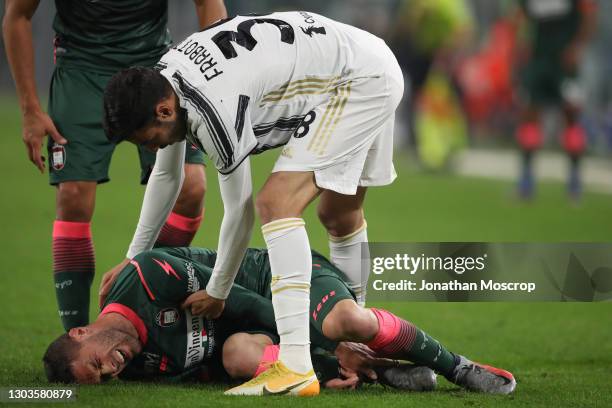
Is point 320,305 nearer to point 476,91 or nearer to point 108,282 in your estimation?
point 108,282

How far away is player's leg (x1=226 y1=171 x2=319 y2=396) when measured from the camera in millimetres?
4309

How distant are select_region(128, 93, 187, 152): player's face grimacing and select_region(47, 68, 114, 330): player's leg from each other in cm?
120

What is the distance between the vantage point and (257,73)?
4336 millimetres

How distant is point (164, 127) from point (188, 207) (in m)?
1.58

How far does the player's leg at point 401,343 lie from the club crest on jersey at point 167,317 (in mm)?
604

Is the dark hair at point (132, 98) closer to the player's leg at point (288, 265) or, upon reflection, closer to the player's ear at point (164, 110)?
the player's ear at point (164, 110)

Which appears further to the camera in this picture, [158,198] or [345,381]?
[158,198]

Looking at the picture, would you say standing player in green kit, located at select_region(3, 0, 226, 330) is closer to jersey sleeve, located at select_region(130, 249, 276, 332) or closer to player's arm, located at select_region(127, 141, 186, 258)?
player's arm, located at select_region(127, 141, 186, 258)

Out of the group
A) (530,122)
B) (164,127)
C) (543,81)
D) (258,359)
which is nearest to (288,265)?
(258,359)

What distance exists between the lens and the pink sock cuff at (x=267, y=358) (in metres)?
4.50

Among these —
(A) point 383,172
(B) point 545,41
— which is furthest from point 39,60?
(A) point 383,172

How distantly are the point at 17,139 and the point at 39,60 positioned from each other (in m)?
6.27

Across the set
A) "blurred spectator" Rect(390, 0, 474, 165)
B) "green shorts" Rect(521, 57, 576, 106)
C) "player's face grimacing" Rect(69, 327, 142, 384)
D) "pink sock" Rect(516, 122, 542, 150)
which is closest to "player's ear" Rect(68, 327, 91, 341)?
"player's face grimacing" Rect(69, 327, 142, 384)

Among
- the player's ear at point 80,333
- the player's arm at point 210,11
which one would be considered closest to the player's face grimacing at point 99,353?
the player's ear at point 80,333
